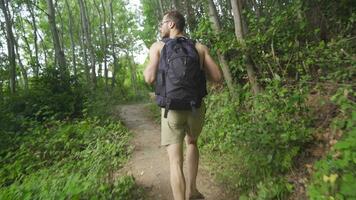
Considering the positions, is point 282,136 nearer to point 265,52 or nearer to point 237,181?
point 237,181

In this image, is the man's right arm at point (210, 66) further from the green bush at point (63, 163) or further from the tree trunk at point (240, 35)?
the tree trunk at point (240, 35)

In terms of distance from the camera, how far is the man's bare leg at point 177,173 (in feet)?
10.0

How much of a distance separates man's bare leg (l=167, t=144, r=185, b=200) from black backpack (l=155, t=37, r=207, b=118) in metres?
0.33

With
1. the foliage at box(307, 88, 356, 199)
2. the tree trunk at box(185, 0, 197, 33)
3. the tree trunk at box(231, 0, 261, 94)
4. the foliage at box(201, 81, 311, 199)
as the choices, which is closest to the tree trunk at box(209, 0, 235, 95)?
the tree trunk at box(231, 0, 261, 94)

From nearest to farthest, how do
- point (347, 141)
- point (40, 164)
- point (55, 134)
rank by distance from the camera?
1. point (347, 141)
2. point (40, 164)
3. point (55, 134)

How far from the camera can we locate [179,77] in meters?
2.91

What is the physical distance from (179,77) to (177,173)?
0.91m

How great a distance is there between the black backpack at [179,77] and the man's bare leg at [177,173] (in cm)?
33

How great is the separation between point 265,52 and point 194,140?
239 centimetres

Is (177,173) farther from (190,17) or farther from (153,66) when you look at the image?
(190,17)

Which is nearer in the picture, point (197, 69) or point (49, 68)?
point (197, 69)

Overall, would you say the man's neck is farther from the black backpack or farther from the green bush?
the green bush

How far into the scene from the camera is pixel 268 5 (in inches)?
256

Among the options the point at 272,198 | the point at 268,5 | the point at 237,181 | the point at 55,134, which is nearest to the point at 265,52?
the point at 268,5
